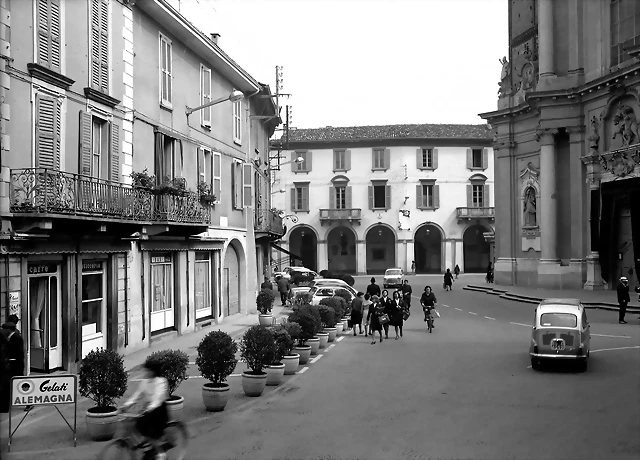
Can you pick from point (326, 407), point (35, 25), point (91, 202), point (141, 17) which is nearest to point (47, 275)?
point (91, 202)

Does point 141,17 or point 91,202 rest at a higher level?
point 141,17

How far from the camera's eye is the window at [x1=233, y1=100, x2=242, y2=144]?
30.5 metres

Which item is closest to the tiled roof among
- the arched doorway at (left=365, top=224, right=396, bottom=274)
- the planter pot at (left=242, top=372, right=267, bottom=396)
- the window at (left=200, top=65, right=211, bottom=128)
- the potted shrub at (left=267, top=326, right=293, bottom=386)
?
the arched doorway at (left=365, top=224, right=396, bottom=274)

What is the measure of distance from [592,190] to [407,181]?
2938 centimetres

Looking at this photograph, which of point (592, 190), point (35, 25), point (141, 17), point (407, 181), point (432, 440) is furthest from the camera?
point (407, 181)

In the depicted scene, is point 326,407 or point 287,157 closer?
point 326,407

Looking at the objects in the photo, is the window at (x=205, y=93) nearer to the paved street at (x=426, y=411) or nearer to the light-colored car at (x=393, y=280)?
the paved street at (x=426, y=411)

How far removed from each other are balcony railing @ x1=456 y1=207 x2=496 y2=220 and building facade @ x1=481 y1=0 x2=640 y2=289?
1823 cm

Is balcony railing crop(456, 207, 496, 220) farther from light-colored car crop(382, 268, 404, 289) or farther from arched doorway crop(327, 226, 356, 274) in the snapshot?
light-colored car crop(382, 268, 404, 289)

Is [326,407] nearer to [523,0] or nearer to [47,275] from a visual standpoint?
[47,275]

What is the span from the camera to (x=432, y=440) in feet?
36.0

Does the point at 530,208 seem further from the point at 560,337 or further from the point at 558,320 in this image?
the point at 560,337

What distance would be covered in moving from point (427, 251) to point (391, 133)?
1247cm

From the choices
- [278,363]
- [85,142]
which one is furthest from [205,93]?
[278,363]
